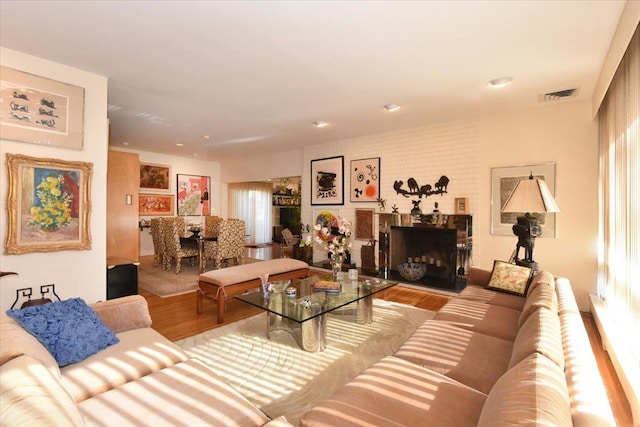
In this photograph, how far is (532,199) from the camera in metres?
2.75

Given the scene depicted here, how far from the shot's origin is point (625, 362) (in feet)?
6.65

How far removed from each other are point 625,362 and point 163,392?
2.90m

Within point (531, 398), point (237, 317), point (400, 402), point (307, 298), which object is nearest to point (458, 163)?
point (307, 298)

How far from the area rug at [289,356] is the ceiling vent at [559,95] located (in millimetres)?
2953

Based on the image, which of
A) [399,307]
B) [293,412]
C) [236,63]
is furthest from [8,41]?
[399,307]

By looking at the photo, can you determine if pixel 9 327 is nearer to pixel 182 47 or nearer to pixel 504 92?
pixel 182 47

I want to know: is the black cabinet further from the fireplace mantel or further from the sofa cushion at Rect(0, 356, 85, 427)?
the fireplace mantel

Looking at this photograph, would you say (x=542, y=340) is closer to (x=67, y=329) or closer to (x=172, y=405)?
(x=172, y=405)

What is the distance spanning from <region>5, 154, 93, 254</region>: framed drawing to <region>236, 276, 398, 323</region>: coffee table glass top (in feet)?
5.58

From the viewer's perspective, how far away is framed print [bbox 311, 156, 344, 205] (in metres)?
6.04

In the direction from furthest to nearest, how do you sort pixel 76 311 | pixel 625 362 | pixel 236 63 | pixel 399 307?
pixel 399 307, pixel 236 63, pixel 625 362, pixel 76 311

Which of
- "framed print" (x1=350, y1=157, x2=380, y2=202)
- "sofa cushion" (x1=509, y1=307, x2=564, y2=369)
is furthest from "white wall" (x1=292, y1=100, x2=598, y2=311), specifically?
"sofa cushion" (x1=509, y1=307, x2=564, y2=369)

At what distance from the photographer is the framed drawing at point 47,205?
252cm

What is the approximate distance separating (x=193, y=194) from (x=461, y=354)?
26.4 feet
